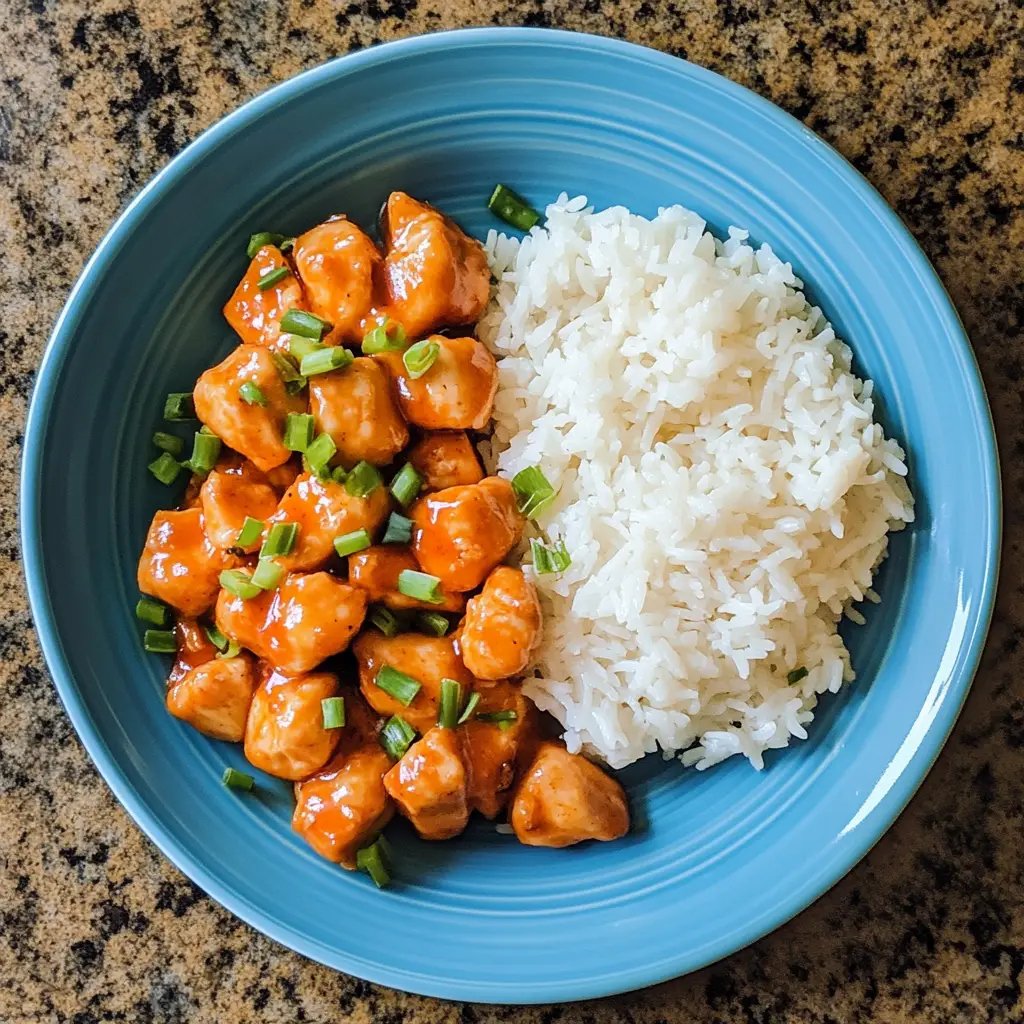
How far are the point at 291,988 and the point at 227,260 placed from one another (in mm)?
1828

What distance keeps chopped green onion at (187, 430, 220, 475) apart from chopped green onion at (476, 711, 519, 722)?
0.88 metres

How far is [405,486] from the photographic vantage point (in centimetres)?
222

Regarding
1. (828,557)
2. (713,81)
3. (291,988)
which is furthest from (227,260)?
(291,988)

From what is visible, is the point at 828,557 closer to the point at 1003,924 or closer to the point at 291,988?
the point at 1003,924

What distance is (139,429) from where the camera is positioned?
2.33m

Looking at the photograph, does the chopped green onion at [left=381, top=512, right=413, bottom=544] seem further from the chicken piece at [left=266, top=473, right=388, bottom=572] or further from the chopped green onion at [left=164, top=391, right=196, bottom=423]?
the chopped green onion at [left=164, top=391, right=196, bottom=423]

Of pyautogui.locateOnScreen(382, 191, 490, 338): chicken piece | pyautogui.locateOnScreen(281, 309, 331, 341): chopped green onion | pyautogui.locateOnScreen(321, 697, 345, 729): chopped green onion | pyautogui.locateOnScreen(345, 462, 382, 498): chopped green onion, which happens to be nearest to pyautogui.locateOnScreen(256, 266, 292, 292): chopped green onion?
pyautogui.locateOnScreen(281, 309, 331, 341): chopped green onion

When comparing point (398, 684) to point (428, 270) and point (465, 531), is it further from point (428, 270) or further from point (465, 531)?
point (428, 270)

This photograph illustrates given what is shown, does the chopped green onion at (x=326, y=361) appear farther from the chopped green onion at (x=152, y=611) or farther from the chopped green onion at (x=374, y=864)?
the chopped green onion at (x=374, y=864)

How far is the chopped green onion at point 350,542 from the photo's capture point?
2.14 m

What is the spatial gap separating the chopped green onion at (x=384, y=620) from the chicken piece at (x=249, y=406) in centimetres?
41

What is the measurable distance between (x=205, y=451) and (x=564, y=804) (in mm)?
1167

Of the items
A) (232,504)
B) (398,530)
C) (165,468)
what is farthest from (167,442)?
(398,530)

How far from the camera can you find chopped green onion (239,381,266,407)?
2129 millimetres
